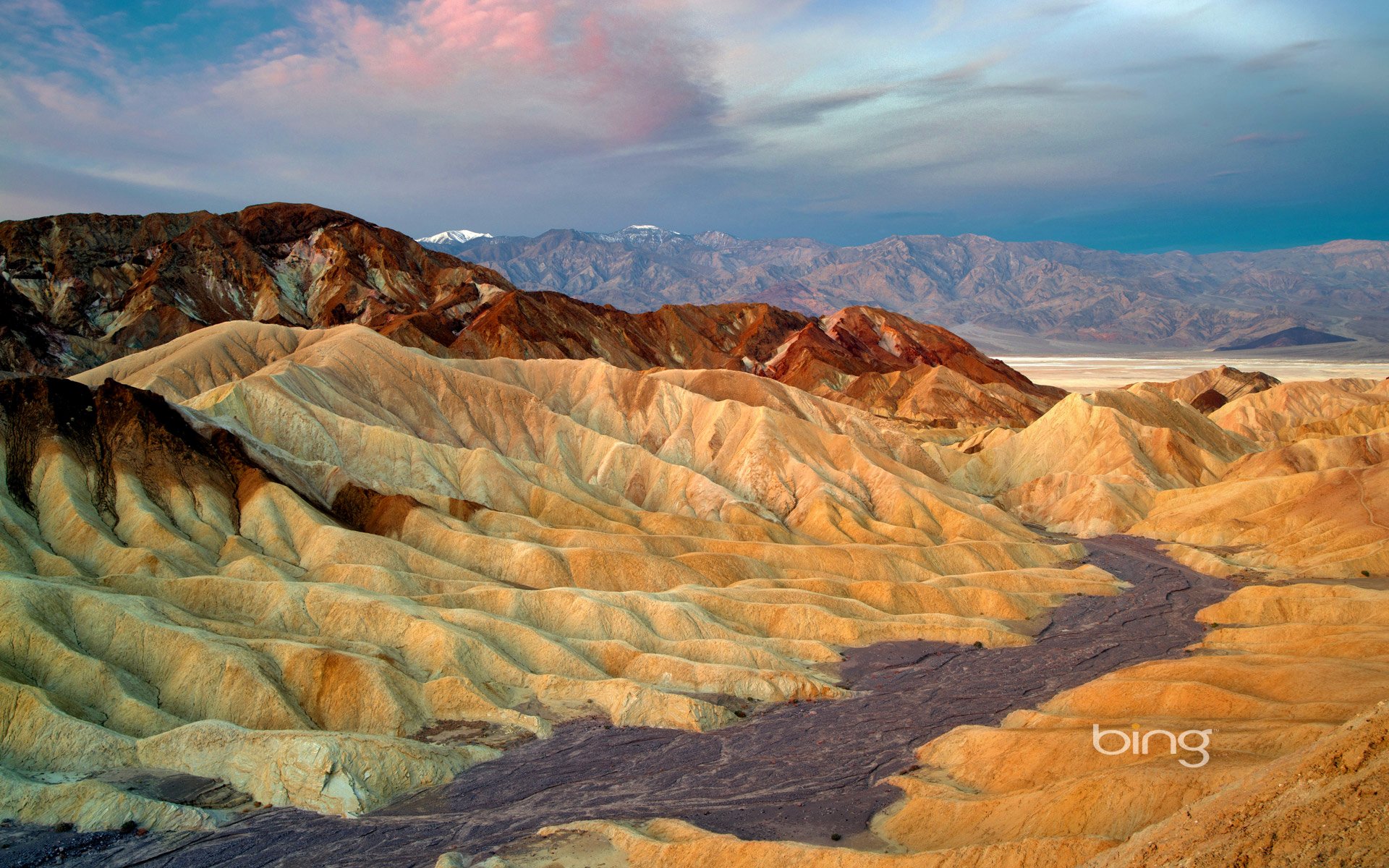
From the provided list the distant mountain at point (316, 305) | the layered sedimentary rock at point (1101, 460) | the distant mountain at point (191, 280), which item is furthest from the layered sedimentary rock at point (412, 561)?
the distant mountain at point (316, 305)

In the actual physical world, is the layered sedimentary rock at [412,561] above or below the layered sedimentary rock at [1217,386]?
above

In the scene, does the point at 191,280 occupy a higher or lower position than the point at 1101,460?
higher

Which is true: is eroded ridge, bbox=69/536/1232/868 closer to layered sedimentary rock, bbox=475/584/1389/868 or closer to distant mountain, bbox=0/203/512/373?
layered sedimentary rock, bbox=475/584/1389/868

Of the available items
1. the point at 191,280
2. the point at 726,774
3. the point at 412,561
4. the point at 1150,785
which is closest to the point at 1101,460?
the point at 412,561

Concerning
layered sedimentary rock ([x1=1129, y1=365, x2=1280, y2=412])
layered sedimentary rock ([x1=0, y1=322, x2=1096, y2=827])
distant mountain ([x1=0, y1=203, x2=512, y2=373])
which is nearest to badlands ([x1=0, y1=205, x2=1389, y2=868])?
layered sedimentary rock ([x1=0, y1=322, x2=1096, y2=827])

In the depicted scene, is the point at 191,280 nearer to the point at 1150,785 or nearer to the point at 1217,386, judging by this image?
the point at 1150,785

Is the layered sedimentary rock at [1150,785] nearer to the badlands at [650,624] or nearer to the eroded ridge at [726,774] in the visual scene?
the badlands at [650,624]

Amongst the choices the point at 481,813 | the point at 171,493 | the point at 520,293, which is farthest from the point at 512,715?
the point at 520,293
